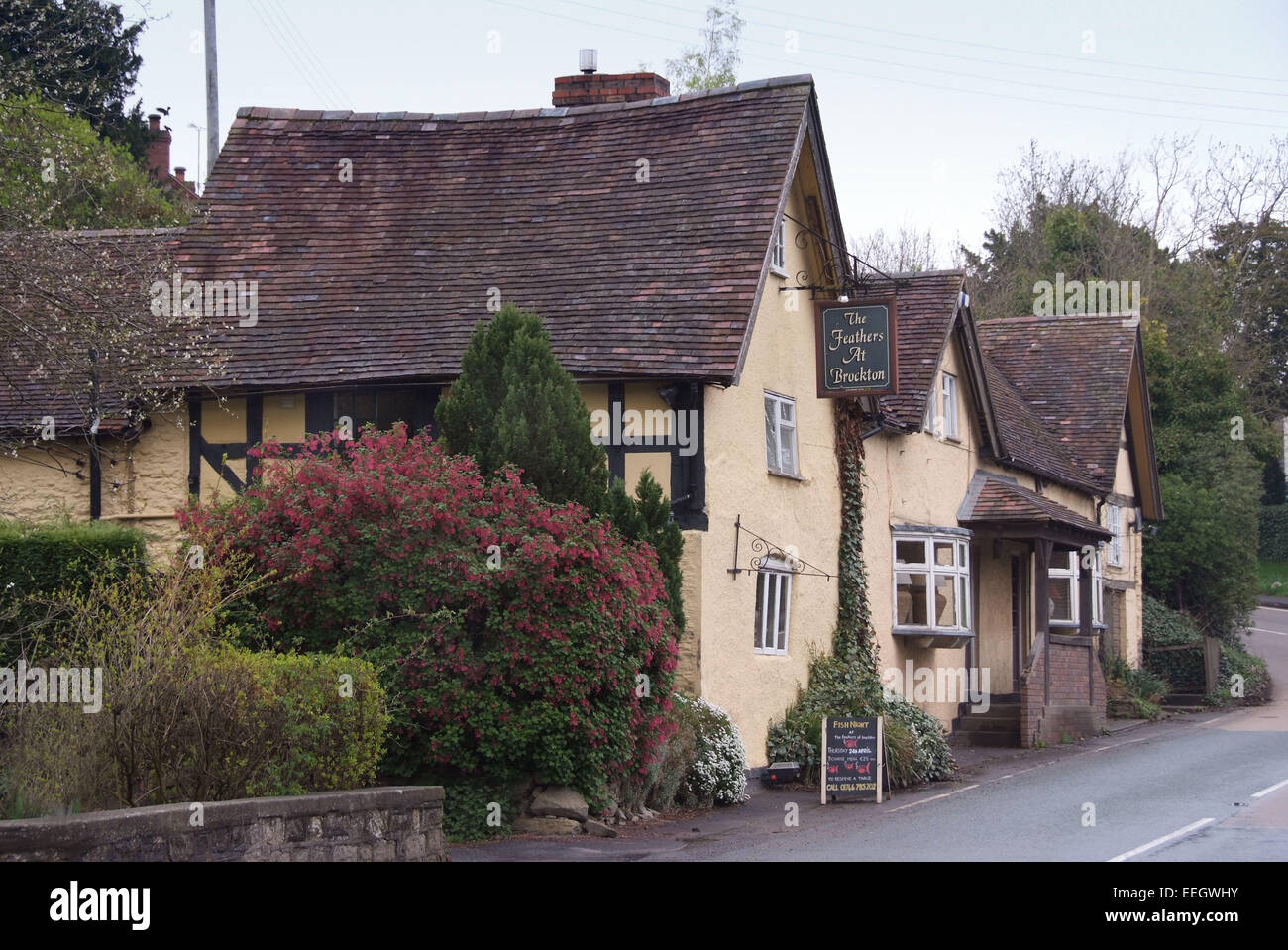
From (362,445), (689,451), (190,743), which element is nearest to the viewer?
(190,743)

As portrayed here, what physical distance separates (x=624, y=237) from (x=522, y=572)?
7018mm

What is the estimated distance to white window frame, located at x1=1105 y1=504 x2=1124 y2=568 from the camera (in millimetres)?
33219

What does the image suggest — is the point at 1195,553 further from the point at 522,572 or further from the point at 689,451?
the point at 522,572

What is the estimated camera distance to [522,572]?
44.4 ft

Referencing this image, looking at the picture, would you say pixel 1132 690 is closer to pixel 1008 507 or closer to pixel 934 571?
pixel 1008 507

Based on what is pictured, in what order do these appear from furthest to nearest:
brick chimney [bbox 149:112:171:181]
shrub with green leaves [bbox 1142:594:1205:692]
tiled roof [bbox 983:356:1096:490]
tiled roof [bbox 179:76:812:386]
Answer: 1. brick chimney [bbox 149:112:171:181]
2. shrub with green leaves [bbox 1142:594:1205:692]
3. tiled roof [bbox 983:356:1096:490]
4. tiled roof [bbox 179:76:812:386]

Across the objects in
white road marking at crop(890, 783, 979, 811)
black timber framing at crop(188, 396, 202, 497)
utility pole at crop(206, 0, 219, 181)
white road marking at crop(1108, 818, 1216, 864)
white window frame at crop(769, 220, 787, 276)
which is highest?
utility pole at crop(206, 0, 219, 181)

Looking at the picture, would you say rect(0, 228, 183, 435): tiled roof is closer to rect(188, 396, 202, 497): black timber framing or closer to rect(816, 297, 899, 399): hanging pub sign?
rect(188, 396, 202, 497): black timber framing

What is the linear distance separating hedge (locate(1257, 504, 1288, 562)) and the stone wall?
5527 centimetres

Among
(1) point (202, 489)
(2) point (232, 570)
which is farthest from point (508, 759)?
(1) point (202, 489)

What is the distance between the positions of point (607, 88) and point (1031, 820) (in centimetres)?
1307

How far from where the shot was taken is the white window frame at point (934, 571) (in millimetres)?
23188

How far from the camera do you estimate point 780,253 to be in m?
20.0

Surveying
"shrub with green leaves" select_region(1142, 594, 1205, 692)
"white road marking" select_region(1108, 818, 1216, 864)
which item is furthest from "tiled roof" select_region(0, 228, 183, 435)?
"shrub with green leaves" select_region(1142, 594, 1205, 692)
